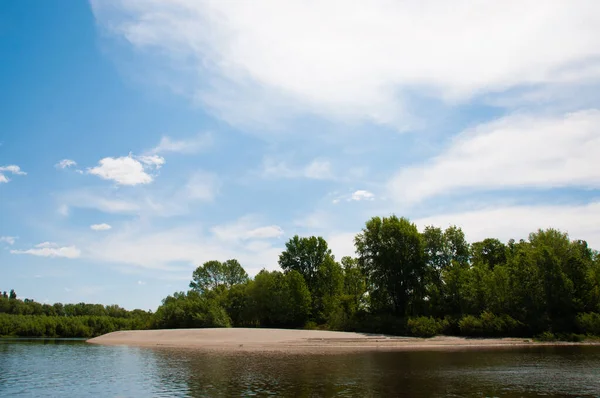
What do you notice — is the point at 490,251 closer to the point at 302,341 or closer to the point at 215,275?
the point at 302,341

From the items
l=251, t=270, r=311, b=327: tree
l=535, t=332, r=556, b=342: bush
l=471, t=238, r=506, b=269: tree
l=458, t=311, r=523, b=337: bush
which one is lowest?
l=535, t=332, r=556, b=342: bush

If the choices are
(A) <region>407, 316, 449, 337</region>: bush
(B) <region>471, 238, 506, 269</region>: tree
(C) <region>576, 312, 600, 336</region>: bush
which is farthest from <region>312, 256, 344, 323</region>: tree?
(C) <region>576, 312, 600, 336</region>: bush

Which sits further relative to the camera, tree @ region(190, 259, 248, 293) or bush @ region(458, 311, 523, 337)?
tree @ region(190, 259, 248, 293)

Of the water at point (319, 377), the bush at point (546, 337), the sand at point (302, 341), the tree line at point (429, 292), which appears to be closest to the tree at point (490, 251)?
the tree line at point (429, 292)

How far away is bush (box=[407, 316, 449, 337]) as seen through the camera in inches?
1993

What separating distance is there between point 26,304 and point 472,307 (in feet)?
445

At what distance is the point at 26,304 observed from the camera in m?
130

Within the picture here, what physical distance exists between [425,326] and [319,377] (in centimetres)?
3279

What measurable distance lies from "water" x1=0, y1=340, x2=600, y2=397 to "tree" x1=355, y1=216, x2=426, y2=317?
26333 millimetres

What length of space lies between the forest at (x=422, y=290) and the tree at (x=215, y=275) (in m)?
20.4

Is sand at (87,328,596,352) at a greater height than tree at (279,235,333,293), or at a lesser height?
lesser

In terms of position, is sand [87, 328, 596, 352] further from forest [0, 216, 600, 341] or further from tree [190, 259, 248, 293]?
tree [190, 259, 248, 293]

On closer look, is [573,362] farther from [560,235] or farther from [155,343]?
[155,343]

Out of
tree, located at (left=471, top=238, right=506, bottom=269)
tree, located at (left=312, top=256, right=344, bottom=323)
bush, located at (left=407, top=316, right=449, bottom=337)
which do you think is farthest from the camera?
tree, located at (left=312, top=256, right=344, bottom=323)
